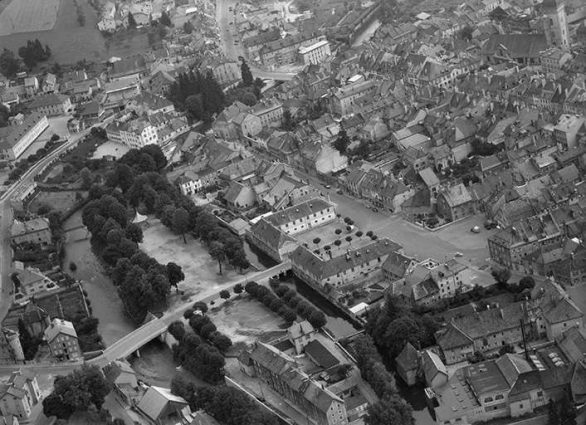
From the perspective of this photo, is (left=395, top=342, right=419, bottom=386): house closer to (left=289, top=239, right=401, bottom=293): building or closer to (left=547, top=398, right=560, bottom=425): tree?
(left=547, top=398, right=560, bottom=425): tree

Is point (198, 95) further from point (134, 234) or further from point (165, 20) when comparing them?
point (165, 20)

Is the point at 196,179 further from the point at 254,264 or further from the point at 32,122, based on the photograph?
the point at 32,122

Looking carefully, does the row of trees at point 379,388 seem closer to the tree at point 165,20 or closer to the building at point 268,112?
the building at point 268,112

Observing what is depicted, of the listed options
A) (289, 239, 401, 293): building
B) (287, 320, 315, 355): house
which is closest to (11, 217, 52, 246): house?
(289, 239, 401, 293): building

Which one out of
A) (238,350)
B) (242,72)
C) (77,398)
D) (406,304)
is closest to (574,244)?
(406,304)

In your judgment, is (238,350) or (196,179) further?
(196,179)

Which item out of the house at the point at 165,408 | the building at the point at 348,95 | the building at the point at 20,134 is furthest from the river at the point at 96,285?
the building at the point at 348,95
